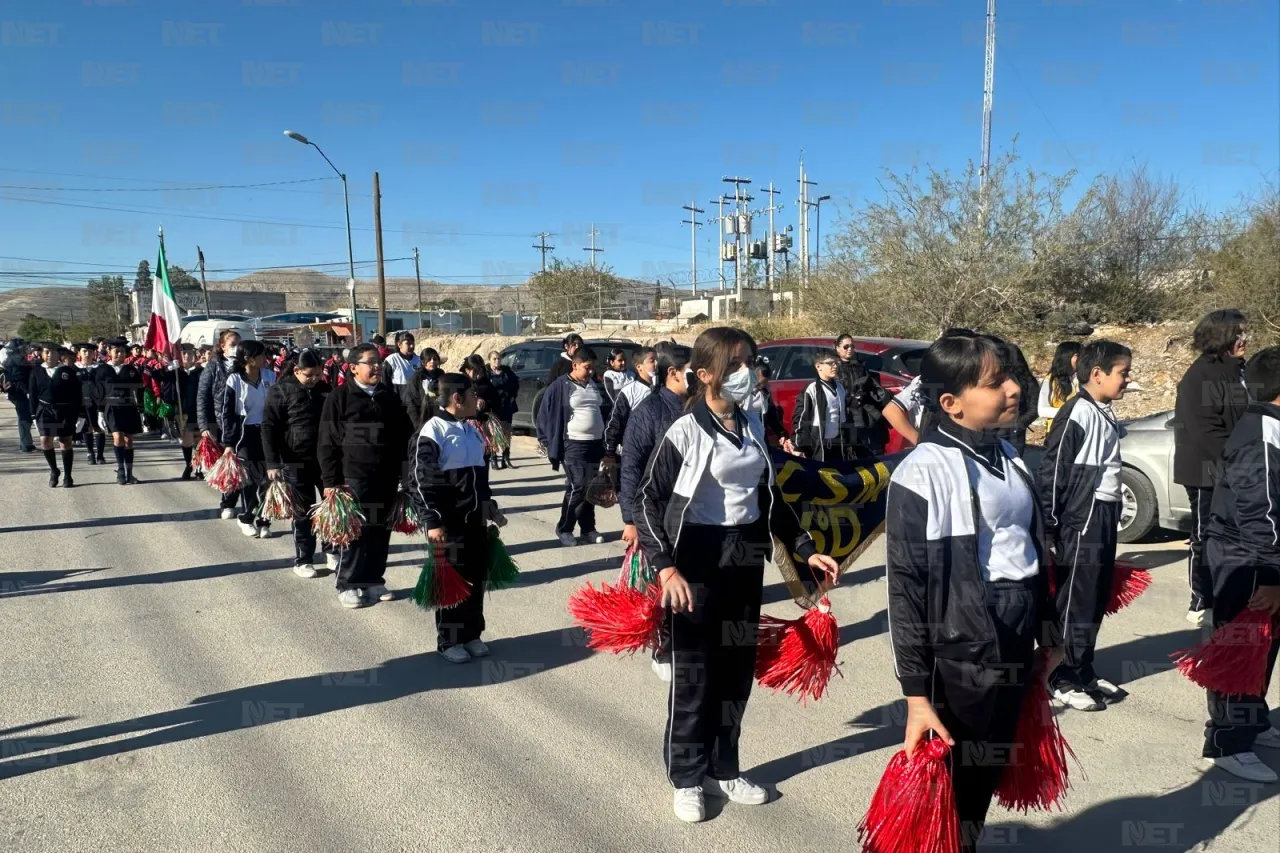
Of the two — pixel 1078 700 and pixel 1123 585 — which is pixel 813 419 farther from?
pixel 1078 700

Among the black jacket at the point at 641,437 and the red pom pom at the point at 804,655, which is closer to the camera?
the red pom pom at the point at 804,655

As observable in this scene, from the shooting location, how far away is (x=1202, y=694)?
4.40 meters

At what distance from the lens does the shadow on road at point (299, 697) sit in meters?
3.95

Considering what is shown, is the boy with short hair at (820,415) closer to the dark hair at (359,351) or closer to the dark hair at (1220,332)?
the dark hair at (1220,332)

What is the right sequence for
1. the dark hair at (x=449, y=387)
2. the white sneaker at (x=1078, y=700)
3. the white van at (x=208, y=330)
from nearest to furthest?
1. the white sneaker at (x=1078, y=700)
2. the dark hair at (x=449, y=387)
3. the white van at (x=208, y=330)

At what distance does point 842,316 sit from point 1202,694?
720 inches

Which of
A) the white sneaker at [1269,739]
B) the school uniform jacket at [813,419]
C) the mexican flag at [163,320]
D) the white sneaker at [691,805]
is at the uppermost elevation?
the mexican flag at [163,320]

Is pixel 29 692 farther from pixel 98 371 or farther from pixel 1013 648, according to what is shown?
pixel 98 371

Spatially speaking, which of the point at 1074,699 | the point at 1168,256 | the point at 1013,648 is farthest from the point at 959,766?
the point at 1168,256

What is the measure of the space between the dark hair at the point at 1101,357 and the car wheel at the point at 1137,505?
3646mm

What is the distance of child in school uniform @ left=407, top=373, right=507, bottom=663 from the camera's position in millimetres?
4859

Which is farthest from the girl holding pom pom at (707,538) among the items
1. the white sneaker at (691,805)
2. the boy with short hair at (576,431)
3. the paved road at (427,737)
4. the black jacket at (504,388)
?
the black jacket at (504,388)

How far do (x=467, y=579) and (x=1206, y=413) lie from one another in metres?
4.58

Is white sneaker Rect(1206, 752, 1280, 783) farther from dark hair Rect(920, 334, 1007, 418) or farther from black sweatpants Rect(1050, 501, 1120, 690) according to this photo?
dark hair Rect(920, 334, 1007, 418)
